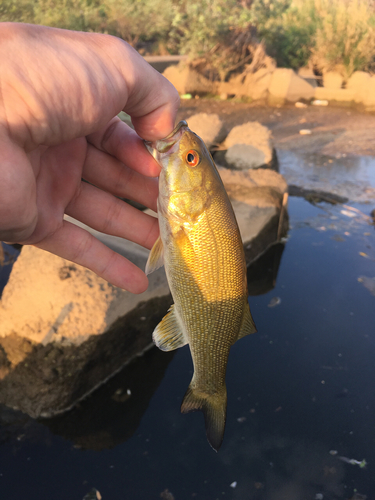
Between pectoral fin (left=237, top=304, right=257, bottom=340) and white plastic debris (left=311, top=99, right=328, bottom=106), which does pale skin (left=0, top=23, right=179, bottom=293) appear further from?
white plastic debris (left=311, top=99, right=328, bottom=106)

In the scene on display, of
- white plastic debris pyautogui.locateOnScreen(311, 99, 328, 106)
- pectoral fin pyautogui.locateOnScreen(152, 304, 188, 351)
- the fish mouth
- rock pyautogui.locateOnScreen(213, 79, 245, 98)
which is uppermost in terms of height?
the fish mouth

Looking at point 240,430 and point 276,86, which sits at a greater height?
point 276,86

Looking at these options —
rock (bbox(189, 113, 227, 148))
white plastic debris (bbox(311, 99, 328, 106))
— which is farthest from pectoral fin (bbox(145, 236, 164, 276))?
white plastic debris (bbox(311, 99, 328, 106))

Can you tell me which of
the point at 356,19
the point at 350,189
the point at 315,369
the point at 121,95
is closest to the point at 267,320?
the point at 315,369

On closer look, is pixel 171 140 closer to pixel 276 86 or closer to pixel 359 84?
pixel 276 86

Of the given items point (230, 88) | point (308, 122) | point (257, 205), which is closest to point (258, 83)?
point (230, 88)

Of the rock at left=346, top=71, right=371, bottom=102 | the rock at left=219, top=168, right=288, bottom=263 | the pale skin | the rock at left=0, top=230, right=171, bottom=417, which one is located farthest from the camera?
the rock at left=346, top=71, right=371, bottom=102

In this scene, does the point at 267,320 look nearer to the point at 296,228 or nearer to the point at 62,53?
the point at 296,228

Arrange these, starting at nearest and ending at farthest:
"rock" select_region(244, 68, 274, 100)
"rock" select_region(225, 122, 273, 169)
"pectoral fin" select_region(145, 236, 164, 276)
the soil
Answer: "pectoral fin" select_region(145, 236, 164, 276), "rock" select_region(225, 122, 273, 169), the soil, "rock" select_region(244, 68, 274, 100)
